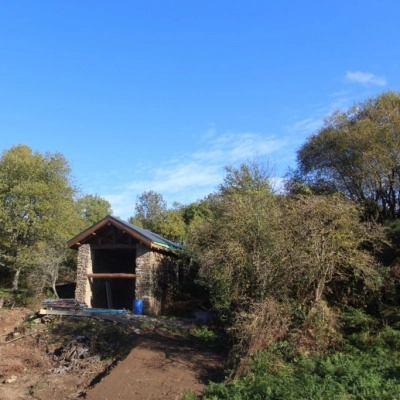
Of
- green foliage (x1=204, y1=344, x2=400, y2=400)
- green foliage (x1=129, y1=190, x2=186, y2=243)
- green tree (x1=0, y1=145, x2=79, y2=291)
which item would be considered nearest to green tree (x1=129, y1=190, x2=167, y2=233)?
green foliage (x1=129, y1=190, x2=186, y2=243)

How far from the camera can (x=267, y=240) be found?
41.5ft

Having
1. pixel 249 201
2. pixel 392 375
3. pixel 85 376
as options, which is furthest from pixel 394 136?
pixel 85 376

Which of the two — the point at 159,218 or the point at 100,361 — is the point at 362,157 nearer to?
the point at 100,361

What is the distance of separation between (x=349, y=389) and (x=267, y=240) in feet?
16.1

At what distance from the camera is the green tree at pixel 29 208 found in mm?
24062

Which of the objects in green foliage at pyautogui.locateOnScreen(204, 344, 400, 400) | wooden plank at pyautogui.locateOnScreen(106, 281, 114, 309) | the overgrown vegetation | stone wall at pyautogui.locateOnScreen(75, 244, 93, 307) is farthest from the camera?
wooden plank at pyautogui.locateOnScreen(106, 281, 114, 309)

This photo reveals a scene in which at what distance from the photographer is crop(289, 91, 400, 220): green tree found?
18.1 meters

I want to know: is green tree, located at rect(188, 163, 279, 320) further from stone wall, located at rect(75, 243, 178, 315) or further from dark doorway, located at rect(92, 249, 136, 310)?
dark doorway, located at rect(92, 249, 136, 310)

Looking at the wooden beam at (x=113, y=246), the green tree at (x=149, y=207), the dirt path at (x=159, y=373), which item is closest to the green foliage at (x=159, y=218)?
the green tree at (x=149, y=207)

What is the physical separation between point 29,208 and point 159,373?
16452mm

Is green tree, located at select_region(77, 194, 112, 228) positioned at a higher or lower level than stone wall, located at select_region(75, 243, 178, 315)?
higher

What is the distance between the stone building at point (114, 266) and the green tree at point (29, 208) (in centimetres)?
445

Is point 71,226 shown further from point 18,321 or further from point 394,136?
point 394,136

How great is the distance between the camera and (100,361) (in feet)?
44.8
